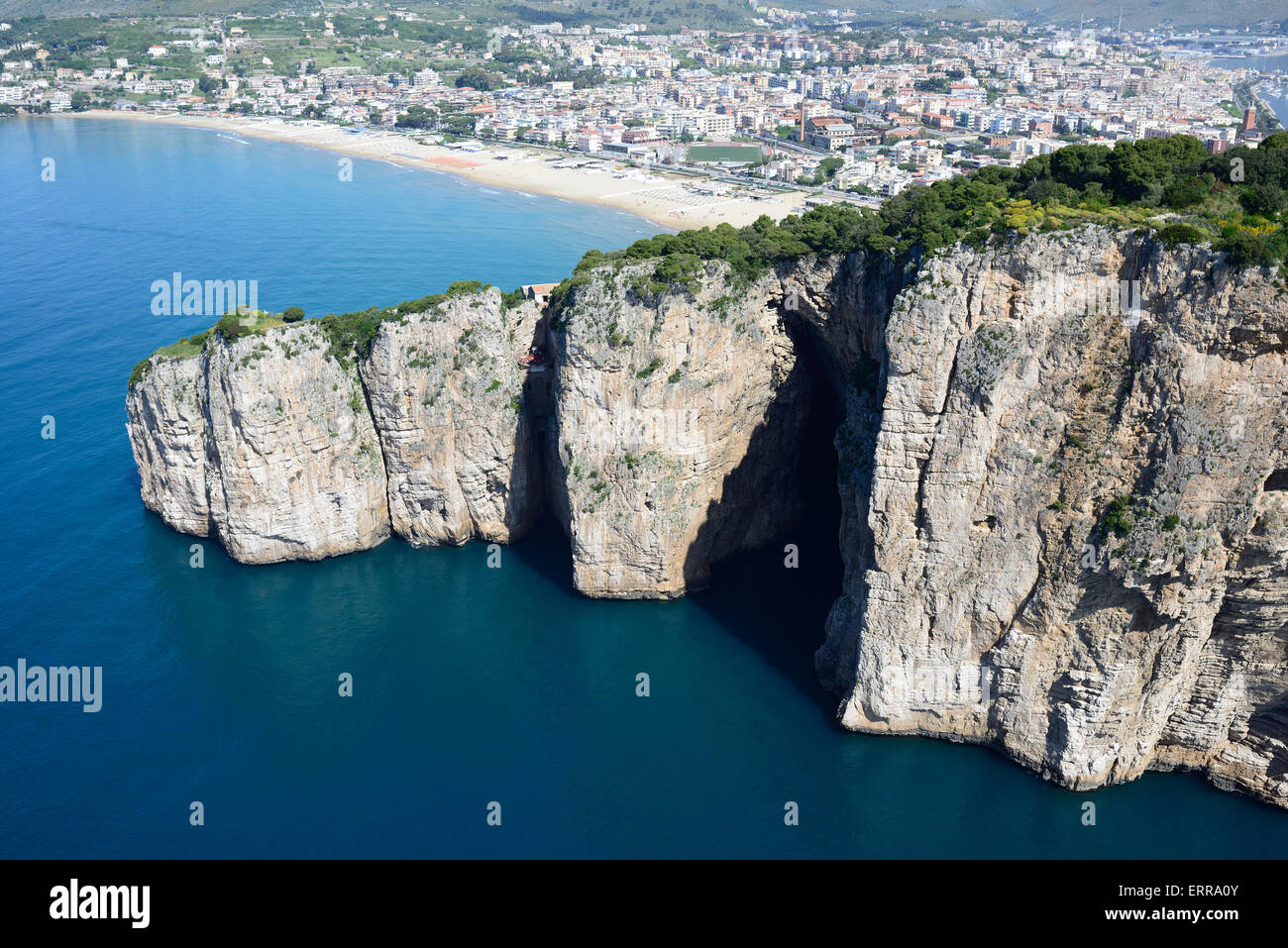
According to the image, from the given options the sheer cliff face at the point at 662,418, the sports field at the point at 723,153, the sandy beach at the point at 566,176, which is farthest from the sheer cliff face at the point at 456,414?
the sports field at the point at 723,153

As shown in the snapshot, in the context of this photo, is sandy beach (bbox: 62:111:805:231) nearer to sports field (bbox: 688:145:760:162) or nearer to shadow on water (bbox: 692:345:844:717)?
sports field (bbox: 688:145:760:162)

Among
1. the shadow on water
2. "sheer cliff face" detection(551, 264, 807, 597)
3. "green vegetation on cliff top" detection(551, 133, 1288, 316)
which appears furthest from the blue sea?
"green vegetation on cliff top" detection(551, 133, 1288, 316)

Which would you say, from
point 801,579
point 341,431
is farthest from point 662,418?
point 341,431

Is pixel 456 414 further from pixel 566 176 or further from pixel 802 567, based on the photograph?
pixel 566 176

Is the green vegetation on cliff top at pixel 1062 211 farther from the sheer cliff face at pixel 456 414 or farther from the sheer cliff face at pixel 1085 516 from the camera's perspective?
the sheer cliff face at pixel 456 414

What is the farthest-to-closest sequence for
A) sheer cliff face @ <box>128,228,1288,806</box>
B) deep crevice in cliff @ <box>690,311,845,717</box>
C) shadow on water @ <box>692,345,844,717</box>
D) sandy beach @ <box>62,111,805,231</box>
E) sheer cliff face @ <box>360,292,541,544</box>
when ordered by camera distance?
sandy beach @ <box>62,111,805,231</box>
sheer cliff face @ <box>360,292,541,544</box>
deep crevice in cliff @ <box>690,311,845,717</box>
shadow on water @ <box>692,345,844,717</box>
sheer cliff face @ <box>128,228,1288,806</box>
